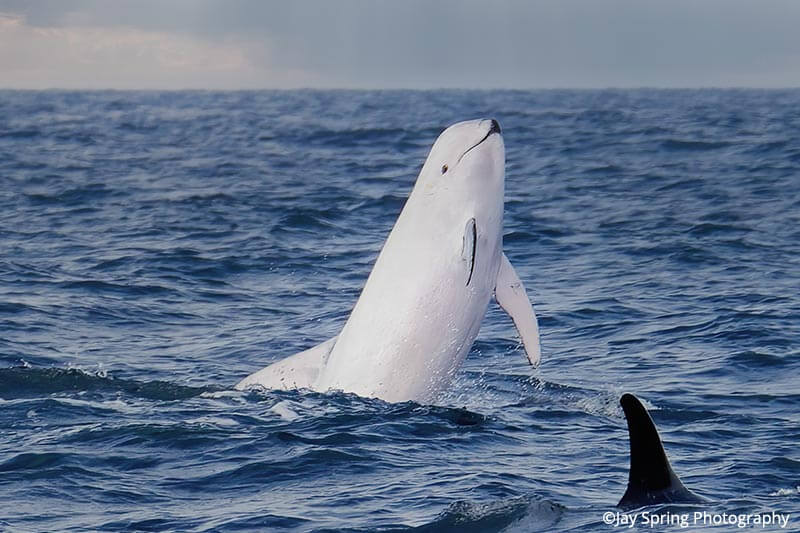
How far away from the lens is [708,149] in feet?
148

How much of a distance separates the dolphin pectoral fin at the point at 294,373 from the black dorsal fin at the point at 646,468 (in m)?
5.11

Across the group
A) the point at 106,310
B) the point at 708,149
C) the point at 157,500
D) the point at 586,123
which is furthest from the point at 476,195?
the point at 586,123

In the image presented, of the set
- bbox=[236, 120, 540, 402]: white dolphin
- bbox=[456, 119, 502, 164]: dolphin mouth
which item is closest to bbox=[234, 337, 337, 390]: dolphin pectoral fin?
bbox=[236, 120, 540, 402]: white dolphin

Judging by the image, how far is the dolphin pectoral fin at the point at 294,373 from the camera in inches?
554

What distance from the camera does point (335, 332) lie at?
18.9 meters

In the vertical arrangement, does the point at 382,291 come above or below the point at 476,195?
below

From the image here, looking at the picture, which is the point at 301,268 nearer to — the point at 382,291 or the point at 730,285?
the point at 730,285

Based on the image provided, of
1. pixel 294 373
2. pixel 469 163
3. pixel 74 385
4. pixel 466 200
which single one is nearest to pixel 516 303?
pixel 466 200

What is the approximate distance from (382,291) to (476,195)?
148 centimetres

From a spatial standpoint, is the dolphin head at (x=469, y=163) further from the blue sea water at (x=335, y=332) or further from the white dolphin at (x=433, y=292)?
the blue sea water at (x=335, y=332)

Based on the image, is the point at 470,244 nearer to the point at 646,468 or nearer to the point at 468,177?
the point at 468,177

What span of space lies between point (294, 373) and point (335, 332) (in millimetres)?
4814

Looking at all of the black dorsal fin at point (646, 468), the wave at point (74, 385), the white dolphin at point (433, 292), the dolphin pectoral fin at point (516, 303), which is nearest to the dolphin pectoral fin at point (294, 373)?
the white dolphin at point (433, 292)

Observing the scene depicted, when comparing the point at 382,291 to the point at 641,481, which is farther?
the point at 382,291
